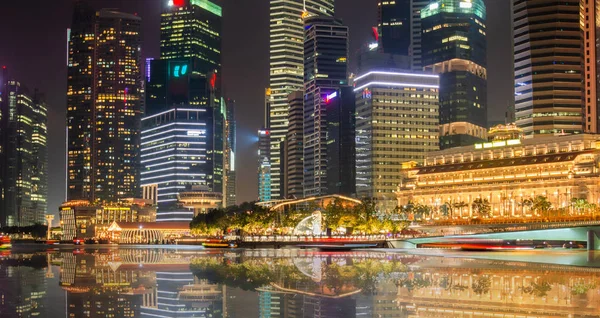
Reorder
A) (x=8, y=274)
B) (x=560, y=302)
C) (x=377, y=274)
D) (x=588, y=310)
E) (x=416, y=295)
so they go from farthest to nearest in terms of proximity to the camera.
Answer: (x=8, y=274), (x=377, y=274), (x=416, y=295), (x=560, y=302), (x=588, y=310)

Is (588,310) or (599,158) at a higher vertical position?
(599,158)

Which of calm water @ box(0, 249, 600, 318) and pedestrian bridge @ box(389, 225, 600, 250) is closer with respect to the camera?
calm water @ box(0, 249, 600, 318)

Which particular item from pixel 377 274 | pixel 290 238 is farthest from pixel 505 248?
pixel 377 274

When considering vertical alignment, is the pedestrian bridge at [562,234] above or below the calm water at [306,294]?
above

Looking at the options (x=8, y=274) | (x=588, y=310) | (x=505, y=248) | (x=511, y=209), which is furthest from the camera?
(x=511, y=209)

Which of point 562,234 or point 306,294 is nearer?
point 306,294

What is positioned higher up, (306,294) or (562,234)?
(562,234)

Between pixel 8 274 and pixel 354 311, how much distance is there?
3849 centimetres

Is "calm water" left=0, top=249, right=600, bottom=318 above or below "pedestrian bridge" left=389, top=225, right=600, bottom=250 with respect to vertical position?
below

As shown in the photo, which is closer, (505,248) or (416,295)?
(416,295)

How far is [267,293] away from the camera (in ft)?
130

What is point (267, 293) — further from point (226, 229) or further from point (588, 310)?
point (226, 229)

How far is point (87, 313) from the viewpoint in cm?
3192

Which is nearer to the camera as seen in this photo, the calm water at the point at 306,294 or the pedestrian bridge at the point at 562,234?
the calm water at the point at 306,294
